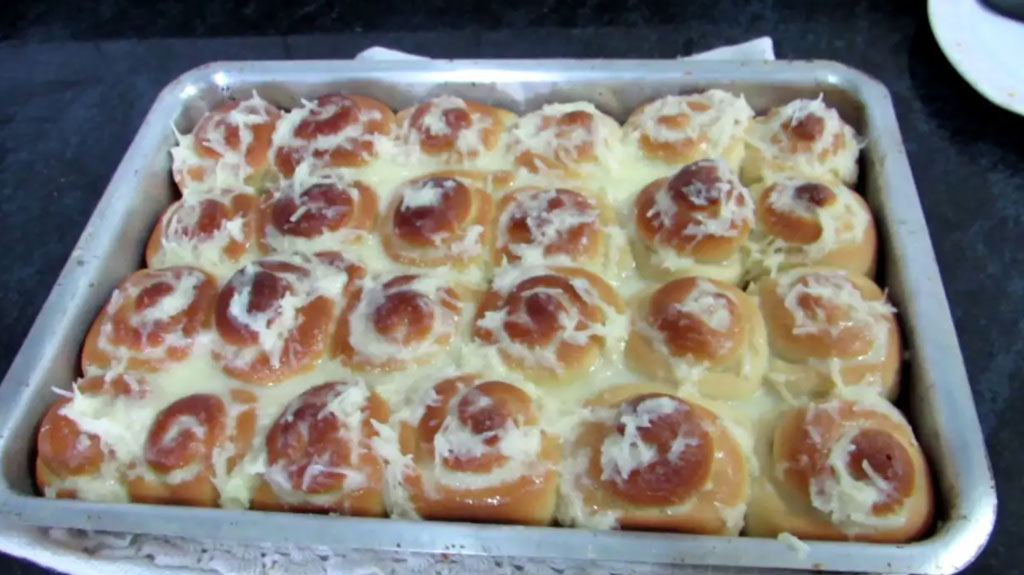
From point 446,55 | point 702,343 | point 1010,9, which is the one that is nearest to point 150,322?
point 702,343

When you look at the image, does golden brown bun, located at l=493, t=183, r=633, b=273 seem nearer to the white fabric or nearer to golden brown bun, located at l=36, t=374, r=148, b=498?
the white fabric

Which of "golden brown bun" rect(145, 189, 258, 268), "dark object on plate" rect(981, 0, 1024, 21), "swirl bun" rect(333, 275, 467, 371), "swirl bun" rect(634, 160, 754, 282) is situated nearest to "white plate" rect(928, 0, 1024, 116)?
"dark object on plate" rect(981, 0, 1024, 21)

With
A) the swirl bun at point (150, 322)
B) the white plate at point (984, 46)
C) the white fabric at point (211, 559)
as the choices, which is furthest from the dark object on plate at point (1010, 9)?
the swirl bun at point (150, 322)

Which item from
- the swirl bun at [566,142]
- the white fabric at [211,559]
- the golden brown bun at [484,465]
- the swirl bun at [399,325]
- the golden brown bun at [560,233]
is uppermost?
the swirl bun at [566,142]

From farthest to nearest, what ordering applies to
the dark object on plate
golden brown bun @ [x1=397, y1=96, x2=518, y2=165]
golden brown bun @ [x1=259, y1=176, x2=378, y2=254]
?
the dark object on plate < golden brown bun @ [x1=397, y1=96, x2=518, y2=165] < golden brown bun @ [x1=259, y1=176, x2=378, y2=254]

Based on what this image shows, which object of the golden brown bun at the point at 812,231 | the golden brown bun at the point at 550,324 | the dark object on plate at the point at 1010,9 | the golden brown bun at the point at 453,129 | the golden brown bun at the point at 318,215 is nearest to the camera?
the golden brown bun at the point at 550,324

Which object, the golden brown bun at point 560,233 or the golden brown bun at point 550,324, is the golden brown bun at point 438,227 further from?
the golden brown bun at point 550,324
